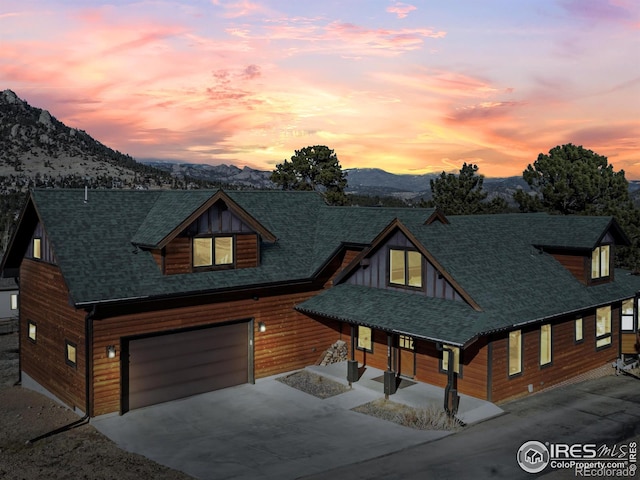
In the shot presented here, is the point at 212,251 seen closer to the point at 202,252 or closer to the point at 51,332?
the point at 202,252

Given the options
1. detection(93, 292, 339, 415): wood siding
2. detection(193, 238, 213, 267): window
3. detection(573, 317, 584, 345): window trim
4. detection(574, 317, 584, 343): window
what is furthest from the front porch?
detection(193, 238, 213, 267): window

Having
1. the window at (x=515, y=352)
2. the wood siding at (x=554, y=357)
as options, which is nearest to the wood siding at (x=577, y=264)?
the wood siding at (x=554, y=357)

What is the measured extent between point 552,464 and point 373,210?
14.5 metres

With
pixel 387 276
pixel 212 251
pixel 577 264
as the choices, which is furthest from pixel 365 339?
pixel 577 264

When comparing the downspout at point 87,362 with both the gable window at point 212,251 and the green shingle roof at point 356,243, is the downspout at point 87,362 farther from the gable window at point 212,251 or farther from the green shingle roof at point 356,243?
the gable window at point 212,251

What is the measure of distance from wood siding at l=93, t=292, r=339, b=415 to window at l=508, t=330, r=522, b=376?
7.82 m

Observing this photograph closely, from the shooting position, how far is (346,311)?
22391 mm

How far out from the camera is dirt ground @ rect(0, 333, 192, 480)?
15.0m

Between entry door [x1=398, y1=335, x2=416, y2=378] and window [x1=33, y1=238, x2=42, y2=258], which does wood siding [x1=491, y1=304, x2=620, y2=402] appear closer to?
entry door [x1=398, y1=335, x2=416, y2=378]

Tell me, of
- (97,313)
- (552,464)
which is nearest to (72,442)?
(97,313)

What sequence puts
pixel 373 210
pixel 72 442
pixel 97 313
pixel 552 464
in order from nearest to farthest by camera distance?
pixel 552 464
pixel 72 442
pixel 97 313
pixel 373 210

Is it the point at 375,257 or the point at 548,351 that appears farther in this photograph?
the point at 375,257

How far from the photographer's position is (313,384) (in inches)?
878

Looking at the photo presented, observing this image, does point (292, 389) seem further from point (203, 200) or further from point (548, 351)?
point (548, 351)
